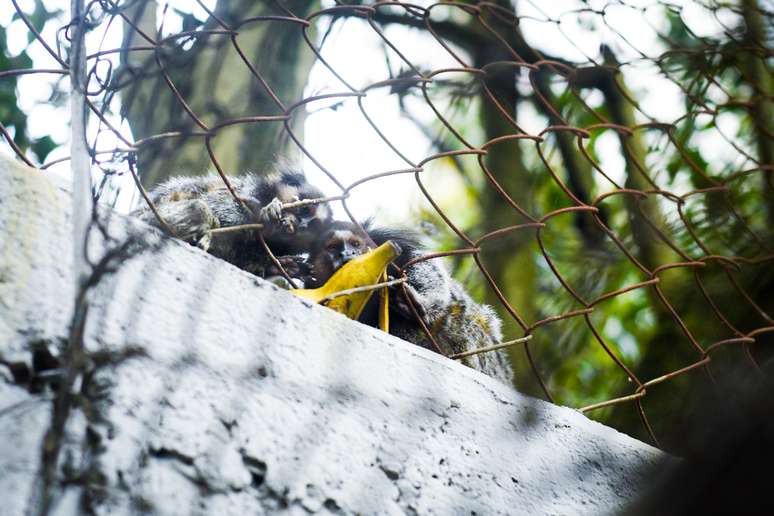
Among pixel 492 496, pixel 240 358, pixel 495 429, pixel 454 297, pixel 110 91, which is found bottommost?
pixel 492 496

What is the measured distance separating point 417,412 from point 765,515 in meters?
1.10

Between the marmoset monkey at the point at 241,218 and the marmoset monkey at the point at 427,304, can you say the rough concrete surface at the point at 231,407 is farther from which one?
the marmoset monkey at the point at 427,304

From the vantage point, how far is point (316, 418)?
1630 millimetres

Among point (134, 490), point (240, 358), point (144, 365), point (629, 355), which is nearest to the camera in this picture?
point (134, 490)

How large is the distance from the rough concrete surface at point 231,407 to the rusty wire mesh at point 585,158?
0.26 metres

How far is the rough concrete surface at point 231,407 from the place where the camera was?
4.38 feet

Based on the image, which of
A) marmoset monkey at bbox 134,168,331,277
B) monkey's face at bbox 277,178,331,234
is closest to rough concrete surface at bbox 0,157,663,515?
marmoset monkey at bbox 134,168,331,277

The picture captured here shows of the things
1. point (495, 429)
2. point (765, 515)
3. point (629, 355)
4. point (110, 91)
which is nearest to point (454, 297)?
point (495, 429)

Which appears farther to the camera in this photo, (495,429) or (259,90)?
(259,90)

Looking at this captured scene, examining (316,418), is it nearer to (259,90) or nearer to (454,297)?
(454,297)

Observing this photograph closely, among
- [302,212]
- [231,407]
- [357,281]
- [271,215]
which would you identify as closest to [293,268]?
[271,215]

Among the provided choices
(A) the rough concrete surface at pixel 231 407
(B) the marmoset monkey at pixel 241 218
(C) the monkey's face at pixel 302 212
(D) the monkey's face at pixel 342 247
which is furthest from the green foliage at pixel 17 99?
(A) the rough concrete surface at pixel 231 407

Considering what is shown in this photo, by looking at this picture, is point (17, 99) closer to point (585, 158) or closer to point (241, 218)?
point (241, 218)

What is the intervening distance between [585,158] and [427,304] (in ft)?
3.08
